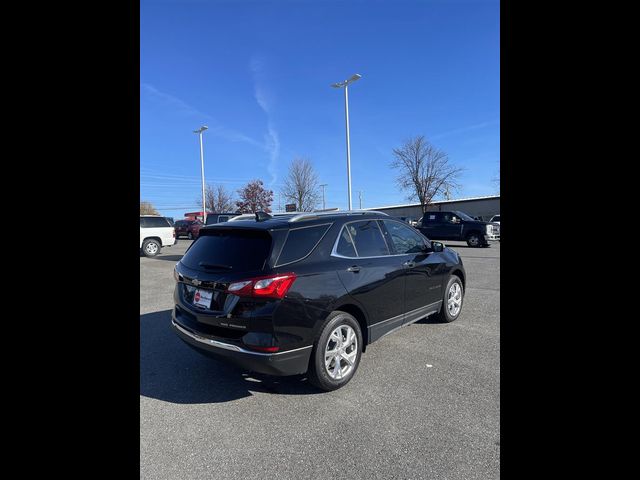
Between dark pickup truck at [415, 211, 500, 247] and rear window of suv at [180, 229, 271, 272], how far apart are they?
1783 cm

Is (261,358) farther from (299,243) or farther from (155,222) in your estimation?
(155,222)

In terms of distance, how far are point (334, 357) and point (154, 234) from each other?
15922 mm

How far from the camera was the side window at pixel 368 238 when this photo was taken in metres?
3.78

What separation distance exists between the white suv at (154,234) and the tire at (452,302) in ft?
50.3

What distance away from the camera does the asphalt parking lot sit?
7.31 feet

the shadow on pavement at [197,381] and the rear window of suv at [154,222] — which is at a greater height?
the rear window of suv at [154,222]

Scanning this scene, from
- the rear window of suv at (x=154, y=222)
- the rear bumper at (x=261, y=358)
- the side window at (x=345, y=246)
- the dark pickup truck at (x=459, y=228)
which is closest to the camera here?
the rear bumper at (x=261, y=358)

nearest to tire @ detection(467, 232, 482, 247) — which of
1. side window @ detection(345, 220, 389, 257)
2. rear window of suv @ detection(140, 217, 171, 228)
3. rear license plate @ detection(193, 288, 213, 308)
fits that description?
side window @ detection(345, 220, 389, 257)

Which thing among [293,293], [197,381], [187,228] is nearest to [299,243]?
[293,293]

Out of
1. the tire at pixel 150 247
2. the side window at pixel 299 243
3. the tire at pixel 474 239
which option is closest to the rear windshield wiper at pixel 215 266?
the side window at pixel 299 243

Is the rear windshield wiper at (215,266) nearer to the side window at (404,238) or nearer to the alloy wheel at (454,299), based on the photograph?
the side window at (404,238)
